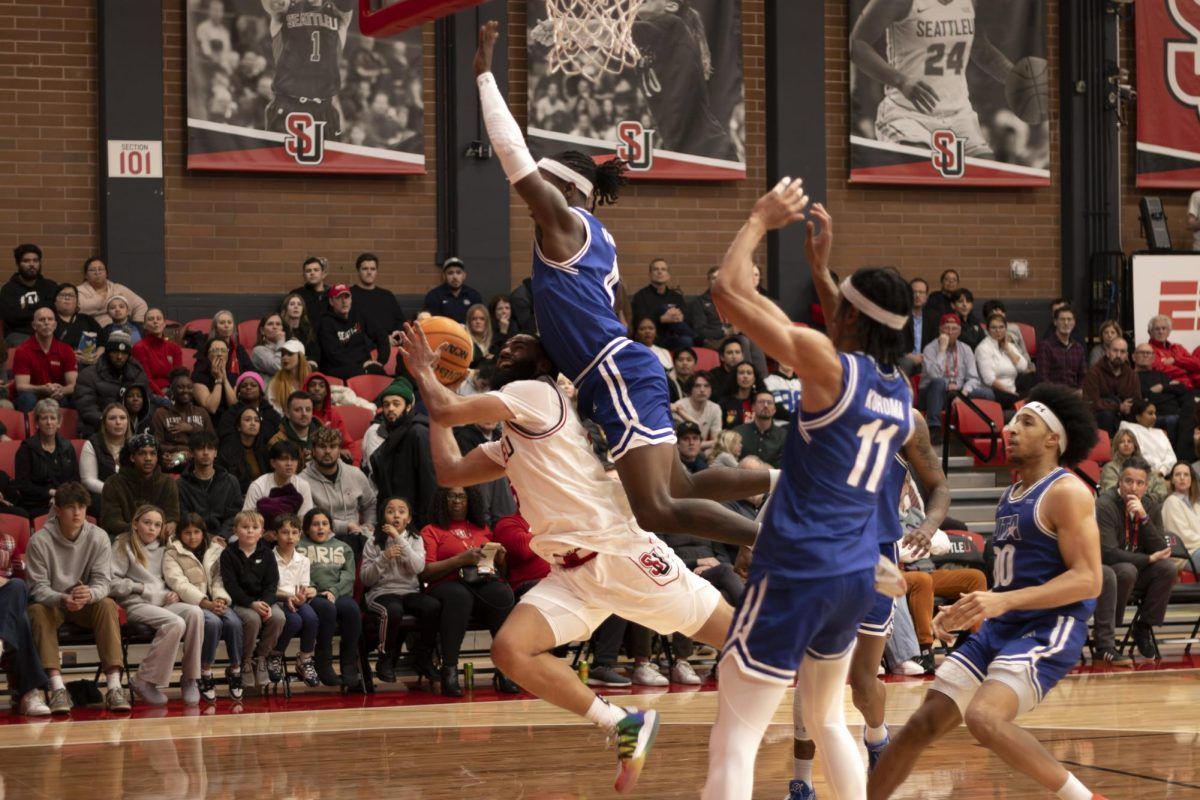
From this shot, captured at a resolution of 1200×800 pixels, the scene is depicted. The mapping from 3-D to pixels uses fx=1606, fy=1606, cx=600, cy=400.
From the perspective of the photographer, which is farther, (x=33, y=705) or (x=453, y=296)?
(x=453, y=296)

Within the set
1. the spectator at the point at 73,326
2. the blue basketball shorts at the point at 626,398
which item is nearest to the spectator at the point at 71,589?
the spectator at the point at 73,326

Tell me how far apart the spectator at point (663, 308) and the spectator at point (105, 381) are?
171 inches

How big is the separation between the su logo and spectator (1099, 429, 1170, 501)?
7.51 meters

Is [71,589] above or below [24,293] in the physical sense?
below

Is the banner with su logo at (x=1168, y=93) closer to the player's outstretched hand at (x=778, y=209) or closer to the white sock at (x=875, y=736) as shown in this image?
the white sock at (x=875, y=736)

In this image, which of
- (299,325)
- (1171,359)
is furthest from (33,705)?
(1171,359)

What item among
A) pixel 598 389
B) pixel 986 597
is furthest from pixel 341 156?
pixel 986 597

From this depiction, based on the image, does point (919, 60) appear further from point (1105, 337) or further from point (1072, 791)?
point (1072, 791)

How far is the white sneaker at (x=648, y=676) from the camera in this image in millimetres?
9680

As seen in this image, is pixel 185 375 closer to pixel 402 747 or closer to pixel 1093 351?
pixel 402 747

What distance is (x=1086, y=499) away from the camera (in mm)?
5098

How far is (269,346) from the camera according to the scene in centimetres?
1266

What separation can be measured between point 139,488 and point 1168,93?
1193cm

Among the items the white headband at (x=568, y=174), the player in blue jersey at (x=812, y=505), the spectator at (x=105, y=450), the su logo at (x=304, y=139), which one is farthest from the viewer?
the su logo at (x=304, y=139)
